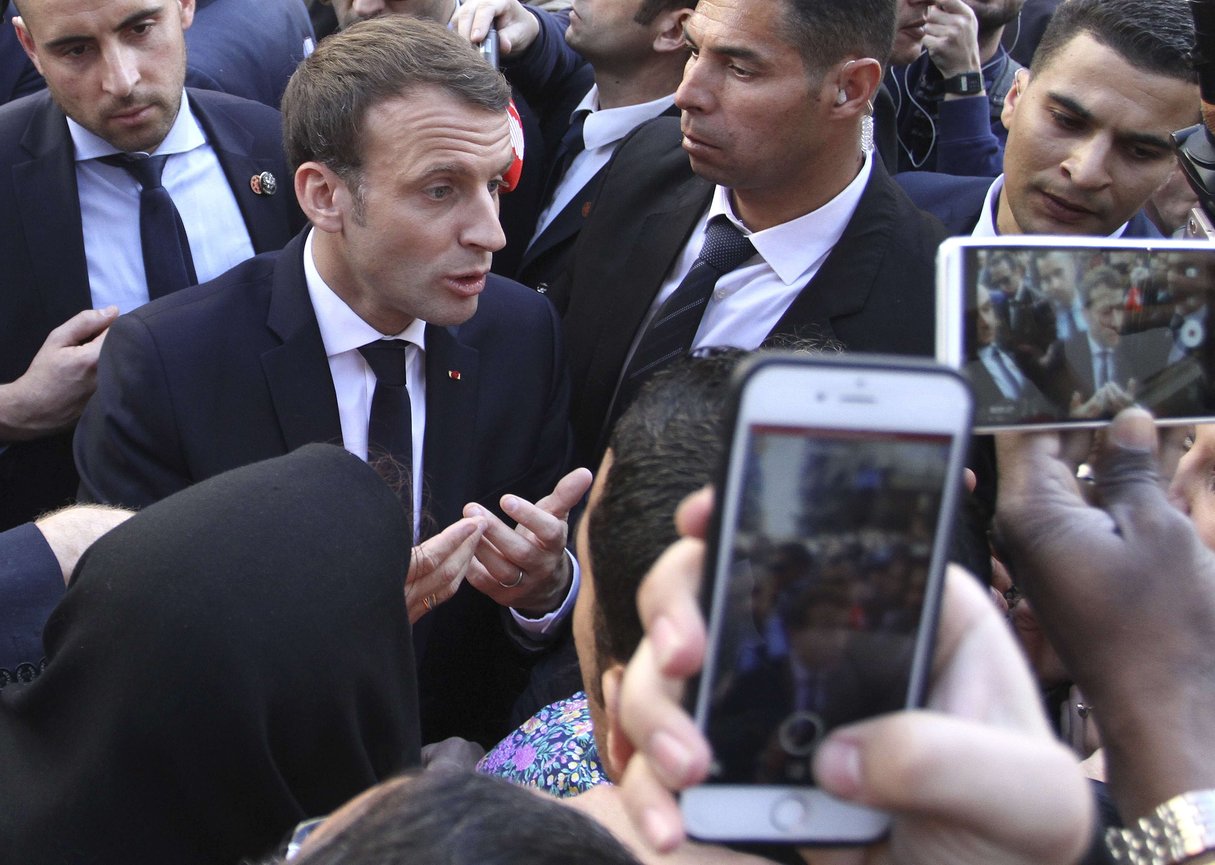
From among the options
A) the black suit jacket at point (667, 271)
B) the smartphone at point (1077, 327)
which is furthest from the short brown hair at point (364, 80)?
the smartphone at point (1077, 327)

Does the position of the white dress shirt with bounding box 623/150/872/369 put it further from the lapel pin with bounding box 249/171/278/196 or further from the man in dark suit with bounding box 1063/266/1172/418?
the man in dark suit with bounding box 1063/266/1172/418

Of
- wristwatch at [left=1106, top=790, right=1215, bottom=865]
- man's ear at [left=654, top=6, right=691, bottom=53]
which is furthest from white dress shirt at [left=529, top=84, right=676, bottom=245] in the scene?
wristwatch at [left=1106, top=790, right=1215, bottom=865]

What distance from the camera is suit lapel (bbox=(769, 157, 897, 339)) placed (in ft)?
9.45

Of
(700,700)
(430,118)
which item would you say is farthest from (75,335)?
(700,700)

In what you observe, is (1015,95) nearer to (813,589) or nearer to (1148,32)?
(1148,32)

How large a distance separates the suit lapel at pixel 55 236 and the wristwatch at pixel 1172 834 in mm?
2774

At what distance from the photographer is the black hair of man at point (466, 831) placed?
98cm

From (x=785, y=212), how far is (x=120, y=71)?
1753 mm

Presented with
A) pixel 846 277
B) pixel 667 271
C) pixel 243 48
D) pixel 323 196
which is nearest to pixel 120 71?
pixel 323 196

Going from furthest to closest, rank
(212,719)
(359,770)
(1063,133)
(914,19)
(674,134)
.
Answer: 1. (914,19)
2. (674,134)
3. (1063,133)
4. (359,770)
5. (212,719)

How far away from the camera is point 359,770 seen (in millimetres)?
1544

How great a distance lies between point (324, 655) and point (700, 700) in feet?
1.99

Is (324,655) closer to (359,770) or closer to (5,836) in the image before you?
(359,770)

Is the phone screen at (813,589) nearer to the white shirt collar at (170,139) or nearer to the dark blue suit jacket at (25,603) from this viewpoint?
the dark blue suit jacket at (25,603)
